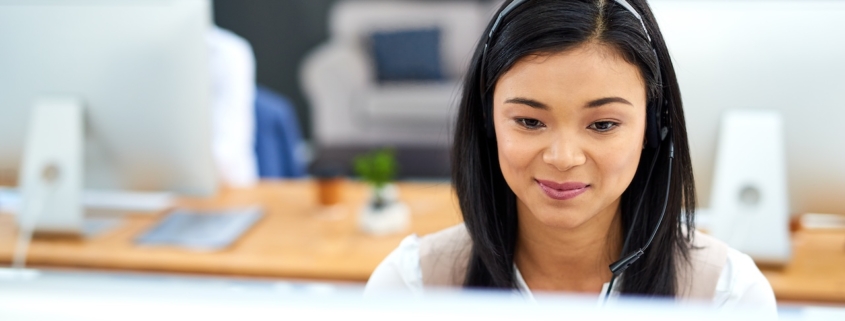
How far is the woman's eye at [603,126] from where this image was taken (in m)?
0.68

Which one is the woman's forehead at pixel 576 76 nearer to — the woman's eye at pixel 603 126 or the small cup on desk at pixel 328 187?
the woman's eye at pixel 603 126

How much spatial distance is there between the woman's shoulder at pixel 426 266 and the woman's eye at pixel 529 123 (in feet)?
0.70

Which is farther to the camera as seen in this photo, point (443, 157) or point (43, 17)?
point (443, 157)

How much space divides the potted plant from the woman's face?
79 centimetres

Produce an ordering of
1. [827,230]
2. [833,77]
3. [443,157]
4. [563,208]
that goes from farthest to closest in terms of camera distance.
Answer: [443,157], [827,230], [833,77], [563,208]

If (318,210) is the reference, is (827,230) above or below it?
above

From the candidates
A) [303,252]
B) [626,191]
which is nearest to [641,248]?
[626,191]

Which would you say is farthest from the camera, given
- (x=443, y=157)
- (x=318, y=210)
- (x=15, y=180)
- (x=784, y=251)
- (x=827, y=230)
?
(x=443, y=157)

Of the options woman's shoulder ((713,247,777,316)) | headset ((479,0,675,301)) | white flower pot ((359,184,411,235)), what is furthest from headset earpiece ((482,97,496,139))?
white flower pot ((359,184,411,235))

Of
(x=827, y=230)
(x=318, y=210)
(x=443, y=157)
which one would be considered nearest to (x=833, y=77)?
(x=827, y=230)

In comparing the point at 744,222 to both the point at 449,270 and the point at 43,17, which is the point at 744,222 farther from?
the point at 43,17

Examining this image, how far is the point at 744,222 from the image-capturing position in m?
1.27

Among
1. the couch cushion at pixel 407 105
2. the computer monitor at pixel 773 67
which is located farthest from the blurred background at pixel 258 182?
the couch cushion at pixel 407 105

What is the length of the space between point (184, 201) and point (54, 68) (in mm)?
491
